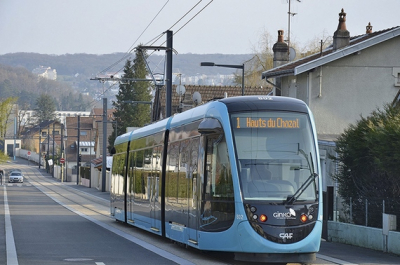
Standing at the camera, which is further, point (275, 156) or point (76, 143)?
point (76, 143)

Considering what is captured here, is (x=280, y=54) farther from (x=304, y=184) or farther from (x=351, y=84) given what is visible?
(x=304, y=184)

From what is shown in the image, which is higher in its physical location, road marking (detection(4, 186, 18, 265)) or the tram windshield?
the tram windshield

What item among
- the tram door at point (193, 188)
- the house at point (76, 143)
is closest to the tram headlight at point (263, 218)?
the tram door at point (193, 188)

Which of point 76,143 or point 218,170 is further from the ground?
point 76,143

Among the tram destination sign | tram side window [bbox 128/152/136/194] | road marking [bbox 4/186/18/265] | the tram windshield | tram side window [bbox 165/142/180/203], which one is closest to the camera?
the tram windshield

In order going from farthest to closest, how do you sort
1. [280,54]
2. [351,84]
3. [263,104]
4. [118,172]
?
[280,54] < [351,84] < [118,172] < [263,104]

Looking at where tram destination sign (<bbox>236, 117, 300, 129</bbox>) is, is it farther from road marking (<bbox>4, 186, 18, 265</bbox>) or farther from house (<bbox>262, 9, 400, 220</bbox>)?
house (<bbox>262, 9, 400, 220</bbox>)

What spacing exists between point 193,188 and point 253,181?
2.08m

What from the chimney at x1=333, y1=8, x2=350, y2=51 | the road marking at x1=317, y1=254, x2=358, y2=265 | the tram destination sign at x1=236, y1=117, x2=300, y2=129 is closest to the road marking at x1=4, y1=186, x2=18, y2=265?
the tram destination sign at x1=236, y1=117, x2=300, y2=129

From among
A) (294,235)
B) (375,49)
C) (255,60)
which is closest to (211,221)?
(294,235)

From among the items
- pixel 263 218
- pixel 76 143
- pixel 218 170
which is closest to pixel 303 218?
pixel 263 218

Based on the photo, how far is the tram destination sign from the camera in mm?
14516

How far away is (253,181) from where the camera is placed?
14.0 m

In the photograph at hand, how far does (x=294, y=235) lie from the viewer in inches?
539
